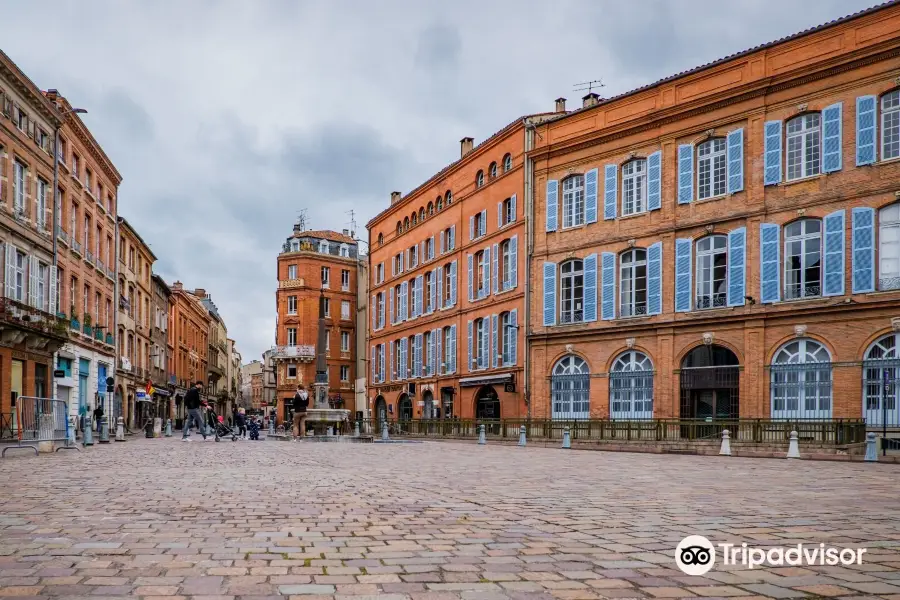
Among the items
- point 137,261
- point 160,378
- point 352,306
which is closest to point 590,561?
point 137,261

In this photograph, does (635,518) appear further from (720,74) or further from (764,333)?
(720,74)

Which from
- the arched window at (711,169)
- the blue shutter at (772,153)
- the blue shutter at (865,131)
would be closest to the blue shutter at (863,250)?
the blue shutter at (865,131)

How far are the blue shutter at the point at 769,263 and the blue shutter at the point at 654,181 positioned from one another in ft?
14.7

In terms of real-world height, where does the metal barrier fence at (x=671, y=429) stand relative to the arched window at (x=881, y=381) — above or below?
below

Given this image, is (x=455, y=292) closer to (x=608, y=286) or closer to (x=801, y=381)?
(x=608, y=286)

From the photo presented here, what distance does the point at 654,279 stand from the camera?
31.8 metres

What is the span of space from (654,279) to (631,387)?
4.00 meters

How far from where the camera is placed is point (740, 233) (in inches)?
1149

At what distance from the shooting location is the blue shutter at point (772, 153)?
28328 millimetres

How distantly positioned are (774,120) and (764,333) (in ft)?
22.5

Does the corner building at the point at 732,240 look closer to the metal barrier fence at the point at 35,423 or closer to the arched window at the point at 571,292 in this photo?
the arched window at the point at 571,292

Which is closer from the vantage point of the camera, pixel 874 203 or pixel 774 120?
pixel 874 203

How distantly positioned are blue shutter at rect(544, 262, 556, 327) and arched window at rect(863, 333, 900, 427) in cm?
1262
